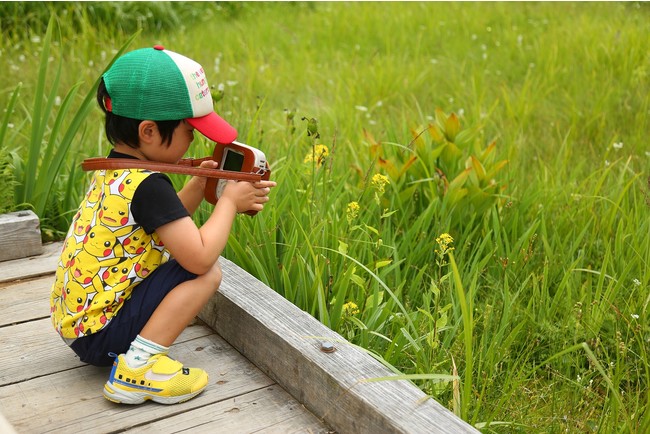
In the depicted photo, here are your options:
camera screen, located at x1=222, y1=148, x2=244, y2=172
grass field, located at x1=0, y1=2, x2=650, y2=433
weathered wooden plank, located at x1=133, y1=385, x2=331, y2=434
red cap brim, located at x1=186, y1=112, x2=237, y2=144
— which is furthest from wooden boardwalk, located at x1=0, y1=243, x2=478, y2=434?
red cap brim, located at x1=186, y1=112, x2=237, y2=144

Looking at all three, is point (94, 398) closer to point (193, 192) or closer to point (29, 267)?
point (193, 192)

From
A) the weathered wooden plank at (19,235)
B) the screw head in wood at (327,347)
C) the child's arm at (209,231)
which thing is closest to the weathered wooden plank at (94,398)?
the screw head in wood at (327,347)

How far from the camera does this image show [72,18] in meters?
6.10

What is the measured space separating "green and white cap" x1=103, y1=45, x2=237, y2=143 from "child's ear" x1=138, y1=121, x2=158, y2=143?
23 mm

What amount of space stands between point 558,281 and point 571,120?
1.85 meters

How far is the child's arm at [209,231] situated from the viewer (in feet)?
6.88

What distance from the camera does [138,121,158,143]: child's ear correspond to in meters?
2.13

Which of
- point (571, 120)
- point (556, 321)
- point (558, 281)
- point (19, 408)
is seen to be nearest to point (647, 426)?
point (556, 321)

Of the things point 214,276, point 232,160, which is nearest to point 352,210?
point 232,160

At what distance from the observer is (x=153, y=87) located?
2094 millimetres

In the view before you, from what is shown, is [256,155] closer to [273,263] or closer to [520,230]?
[273,263]

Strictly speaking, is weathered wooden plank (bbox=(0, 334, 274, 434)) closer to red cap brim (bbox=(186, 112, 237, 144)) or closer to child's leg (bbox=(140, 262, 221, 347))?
child's leg (bbox=(140, 262, 221, 347))

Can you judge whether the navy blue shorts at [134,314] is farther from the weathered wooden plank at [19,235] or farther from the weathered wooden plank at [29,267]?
the weathered wooden plank at [19,235]

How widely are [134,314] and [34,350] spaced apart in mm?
448
